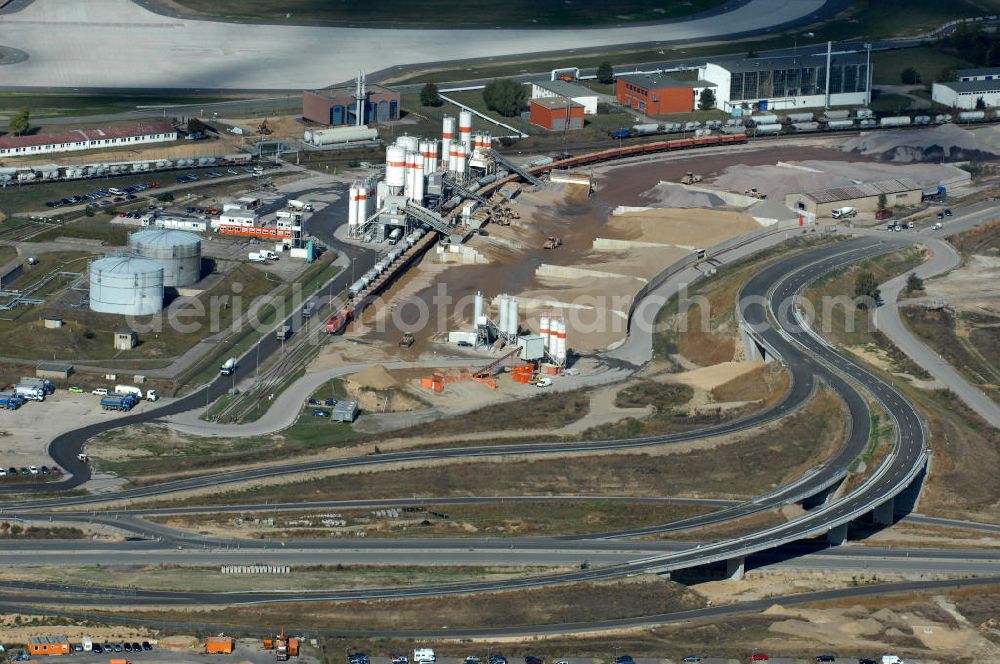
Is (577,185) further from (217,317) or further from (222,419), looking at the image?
(222,419)

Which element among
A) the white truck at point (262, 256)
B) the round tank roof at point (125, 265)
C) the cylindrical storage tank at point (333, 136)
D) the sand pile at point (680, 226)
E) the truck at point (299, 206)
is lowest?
the white truck at point (262, 256)

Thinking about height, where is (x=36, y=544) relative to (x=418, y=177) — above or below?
below

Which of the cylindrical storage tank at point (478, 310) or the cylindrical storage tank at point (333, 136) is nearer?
the cylindrical storage tank at point (478, 310)

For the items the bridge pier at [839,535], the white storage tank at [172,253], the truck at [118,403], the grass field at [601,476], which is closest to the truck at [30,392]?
the truck at [118,403]

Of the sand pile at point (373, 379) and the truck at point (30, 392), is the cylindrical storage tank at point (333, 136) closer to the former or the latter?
the sand pile at point (373, 379)

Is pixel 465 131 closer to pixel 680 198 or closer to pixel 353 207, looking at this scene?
pixel 353 207

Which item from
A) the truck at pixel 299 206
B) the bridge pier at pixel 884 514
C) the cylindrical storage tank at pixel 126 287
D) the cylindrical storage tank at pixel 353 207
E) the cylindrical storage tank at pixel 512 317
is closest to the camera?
the bridge pier at pixel 884 514

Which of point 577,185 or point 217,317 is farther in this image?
point 577,185

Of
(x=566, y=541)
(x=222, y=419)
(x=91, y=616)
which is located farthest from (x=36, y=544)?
(x=566, y=541)
